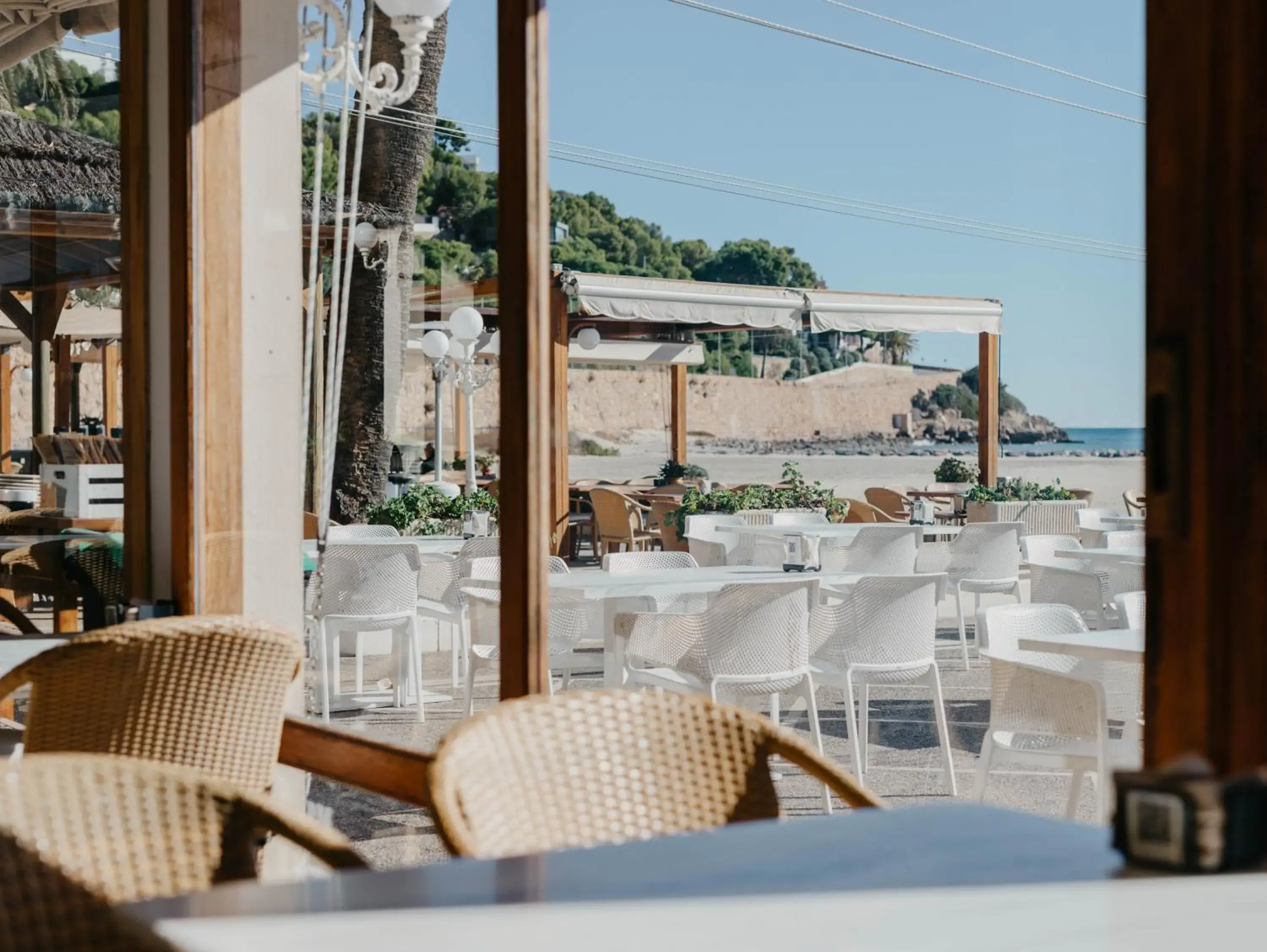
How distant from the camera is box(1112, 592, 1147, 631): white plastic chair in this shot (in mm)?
3115

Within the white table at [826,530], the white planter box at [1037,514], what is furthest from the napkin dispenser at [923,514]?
the white planter box at [1037,514]

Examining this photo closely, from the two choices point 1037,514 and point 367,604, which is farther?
point 1037,514

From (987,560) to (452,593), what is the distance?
278cm

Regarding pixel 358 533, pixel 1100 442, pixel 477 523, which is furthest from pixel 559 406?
pixel 1100 442

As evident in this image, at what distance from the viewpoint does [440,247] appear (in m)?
2.94

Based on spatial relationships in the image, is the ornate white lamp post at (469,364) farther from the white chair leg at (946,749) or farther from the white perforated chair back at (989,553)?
the white perforated chair back at (989,553)

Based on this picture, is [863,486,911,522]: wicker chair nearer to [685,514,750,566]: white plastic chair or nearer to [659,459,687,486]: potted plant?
[659,459,687,486]: potted plant

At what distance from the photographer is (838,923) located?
1122 mm

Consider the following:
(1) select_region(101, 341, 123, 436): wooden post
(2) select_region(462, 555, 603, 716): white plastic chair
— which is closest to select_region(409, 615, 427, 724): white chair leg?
(2) select_region(462, 555, 603, 716): white plastic chair

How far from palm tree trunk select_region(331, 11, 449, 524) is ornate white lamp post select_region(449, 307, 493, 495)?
258 mm

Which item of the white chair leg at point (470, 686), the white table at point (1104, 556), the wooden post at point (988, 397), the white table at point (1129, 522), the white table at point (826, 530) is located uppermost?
the wooden post at point (988, 397)

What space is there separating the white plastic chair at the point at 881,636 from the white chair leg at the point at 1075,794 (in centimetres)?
106

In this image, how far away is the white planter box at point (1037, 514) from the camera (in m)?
4.59

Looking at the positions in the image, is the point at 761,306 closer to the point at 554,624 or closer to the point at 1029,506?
the point at 1029,506
